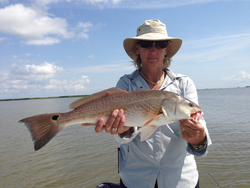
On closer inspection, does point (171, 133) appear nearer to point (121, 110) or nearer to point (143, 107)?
point (143, 107)

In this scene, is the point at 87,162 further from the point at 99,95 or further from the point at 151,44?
the point at 151,44

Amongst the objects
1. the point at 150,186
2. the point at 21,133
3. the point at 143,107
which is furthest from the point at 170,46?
the point at 21,133

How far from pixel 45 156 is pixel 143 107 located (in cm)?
1016

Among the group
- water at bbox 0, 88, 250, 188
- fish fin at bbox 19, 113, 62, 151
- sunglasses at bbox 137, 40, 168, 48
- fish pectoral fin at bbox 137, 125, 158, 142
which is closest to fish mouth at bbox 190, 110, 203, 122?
fish pectoral fin at bbox 137, 125, 158, 142

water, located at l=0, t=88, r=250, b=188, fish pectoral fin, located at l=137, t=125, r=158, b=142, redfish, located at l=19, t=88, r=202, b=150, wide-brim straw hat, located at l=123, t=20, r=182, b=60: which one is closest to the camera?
fish pectoral fin, located at l=137, t=125, r=158, b=142

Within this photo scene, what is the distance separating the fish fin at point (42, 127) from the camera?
2658 mm

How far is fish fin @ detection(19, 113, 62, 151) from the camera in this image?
2658mm

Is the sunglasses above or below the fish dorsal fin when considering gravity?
above

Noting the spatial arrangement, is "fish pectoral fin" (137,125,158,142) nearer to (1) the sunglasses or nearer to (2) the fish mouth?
(2) the fish mouth

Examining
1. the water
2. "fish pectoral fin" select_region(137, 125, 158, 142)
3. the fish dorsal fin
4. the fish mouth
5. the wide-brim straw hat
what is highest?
the wide-brim straw hat

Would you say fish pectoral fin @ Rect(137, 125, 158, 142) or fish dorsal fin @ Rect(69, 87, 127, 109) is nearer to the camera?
fish pectoral fin @ Rect(137, 125, 158, 142)

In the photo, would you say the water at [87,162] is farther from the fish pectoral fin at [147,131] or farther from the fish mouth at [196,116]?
the fish pectoral fin at [147,131]

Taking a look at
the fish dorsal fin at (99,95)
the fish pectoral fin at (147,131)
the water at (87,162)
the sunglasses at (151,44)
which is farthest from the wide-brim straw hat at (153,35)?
the water at (87,162)

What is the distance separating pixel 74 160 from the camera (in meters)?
10.1
